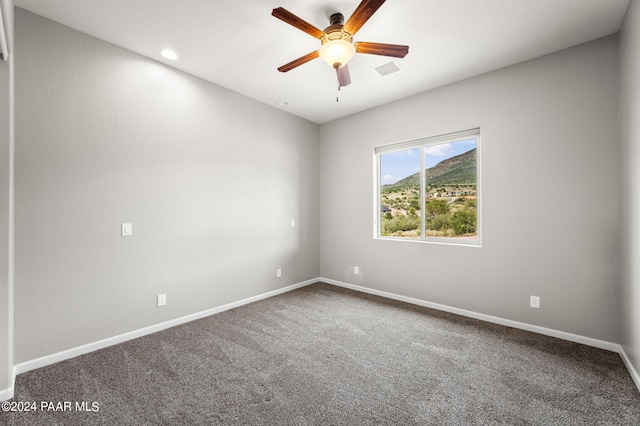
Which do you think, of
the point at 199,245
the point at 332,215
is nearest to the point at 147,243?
the point at 199,245

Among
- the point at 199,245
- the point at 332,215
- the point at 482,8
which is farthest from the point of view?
the point at 332,215

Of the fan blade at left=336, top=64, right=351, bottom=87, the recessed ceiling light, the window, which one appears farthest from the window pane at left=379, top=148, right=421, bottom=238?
the recessed ceiling light

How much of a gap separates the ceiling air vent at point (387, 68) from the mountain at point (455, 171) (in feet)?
4.36

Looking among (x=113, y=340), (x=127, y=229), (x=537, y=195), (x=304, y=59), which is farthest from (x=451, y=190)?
(x=113, y=340)

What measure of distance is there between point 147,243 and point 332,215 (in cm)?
270

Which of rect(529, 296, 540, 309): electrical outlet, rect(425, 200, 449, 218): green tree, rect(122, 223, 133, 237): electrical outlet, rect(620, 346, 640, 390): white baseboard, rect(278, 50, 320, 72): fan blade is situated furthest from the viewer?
rect(425, 200, 449, 218): green tree

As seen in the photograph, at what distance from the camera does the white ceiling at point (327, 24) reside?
6.85 feet

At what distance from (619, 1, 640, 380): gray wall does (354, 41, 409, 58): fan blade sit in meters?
1.57

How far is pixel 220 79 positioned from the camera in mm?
3242

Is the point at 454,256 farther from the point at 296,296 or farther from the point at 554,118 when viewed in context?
the point at 296,296

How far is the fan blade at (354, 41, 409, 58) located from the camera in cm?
209

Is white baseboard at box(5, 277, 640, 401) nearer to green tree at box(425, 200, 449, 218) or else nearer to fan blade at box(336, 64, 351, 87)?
green tree at box(425, 200, 449, 218)

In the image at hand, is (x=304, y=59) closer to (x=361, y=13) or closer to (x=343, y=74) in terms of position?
(x=343, y=74)

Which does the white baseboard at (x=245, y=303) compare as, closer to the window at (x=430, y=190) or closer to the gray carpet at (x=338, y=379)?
the gray carpet at (x=338, y=379)
